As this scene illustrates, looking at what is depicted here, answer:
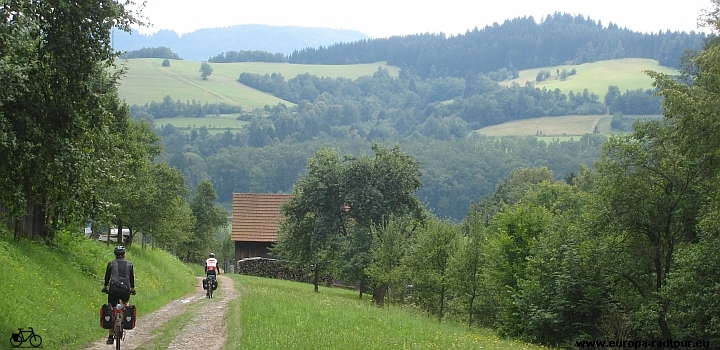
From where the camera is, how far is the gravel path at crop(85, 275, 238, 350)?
1428 cm

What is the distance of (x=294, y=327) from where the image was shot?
16234 millimetres

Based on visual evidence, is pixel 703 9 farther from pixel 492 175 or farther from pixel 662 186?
pixel 492 175

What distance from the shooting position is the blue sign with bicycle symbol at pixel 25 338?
12.2 m

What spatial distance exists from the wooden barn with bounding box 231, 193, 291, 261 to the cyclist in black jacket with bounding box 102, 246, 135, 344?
50.6 m

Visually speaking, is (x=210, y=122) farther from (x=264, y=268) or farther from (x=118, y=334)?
(x=118, y=334)

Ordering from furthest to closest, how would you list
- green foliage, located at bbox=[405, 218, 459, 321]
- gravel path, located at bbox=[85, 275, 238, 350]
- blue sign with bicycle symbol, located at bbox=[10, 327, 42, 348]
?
green foliage, located at bbox=[405, 218, 459, 321], gravel path, located at bbox=[85, 275, 238, 350], blue sign with bicycle symbol, located at bbox=[10, 327, 42, 348]

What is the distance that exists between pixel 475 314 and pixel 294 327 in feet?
81.5

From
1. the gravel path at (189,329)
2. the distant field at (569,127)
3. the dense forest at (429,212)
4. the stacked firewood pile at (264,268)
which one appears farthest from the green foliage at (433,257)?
the distant field at (569,127)

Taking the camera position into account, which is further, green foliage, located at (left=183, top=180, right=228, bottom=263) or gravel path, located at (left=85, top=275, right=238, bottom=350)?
green foliage, located at (left=183, top=180, right=228, bottom=263)

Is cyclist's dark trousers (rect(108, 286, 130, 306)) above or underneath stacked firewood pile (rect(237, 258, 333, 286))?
above

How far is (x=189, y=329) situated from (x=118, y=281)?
3803 mm

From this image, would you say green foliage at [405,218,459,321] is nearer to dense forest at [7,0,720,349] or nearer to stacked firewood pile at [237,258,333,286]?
dense forest at [7,0,720,349]

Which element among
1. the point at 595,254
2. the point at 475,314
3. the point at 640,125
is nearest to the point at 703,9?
the point at 640,125

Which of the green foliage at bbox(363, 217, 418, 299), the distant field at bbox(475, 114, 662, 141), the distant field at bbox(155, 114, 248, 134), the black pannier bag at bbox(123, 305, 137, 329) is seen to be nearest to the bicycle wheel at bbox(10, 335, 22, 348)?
the black pannier bag at bbox(123, 305, 137, 329)
